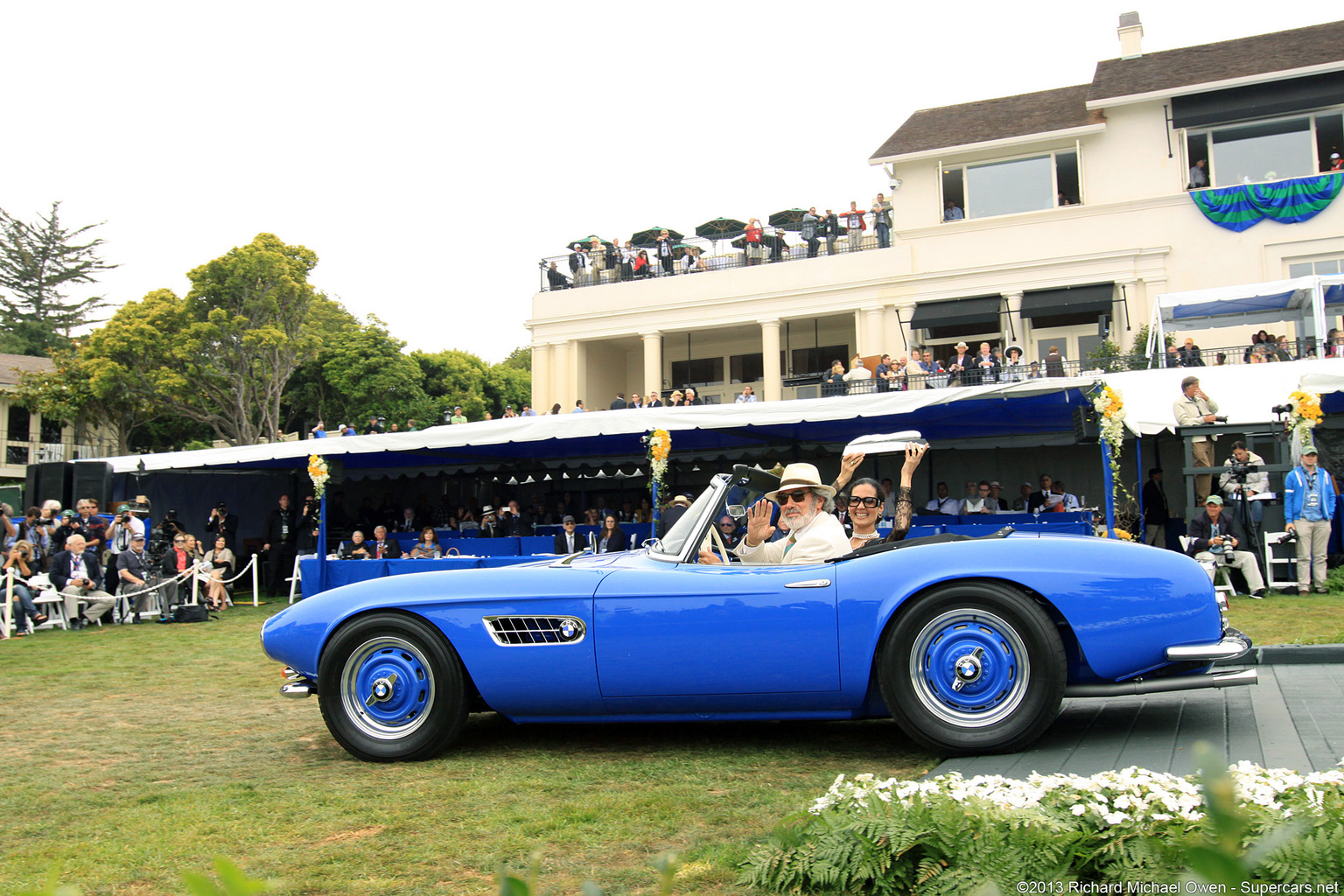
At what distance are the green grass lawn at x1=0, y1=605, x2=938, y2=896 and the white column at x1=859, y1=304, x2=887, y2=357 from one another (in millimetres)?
22184

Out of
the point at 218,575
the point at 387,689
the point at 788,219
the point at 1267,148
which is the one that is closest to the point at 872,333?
the point at 788,219

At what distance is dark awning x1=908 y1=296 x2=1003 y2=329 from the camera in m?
25.3

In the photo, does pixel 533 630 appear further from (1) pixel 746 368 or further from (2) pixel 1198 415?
(1) pixel 746 368

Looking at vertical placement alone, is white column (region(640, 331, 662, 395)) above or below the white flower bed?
above

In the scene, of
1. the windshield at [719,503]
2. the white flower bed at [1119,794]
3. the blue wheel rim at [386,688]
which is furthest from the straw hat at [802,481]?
the white flower bed at [1119,794]

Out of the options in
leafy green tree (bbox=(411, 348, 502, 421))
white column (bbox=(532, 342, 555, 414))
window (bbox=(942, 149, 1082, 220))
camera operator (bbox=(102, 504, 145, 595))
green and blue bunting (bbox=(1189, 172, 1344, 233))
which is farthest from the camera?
leafy green tree (bbox=(411, 348, 502, 421))

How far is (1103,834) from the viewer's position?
2.65 meters

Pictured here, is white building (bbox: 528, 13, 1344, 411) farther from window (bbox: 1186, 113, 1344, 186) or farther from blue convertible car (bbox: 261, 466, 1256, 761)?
blue convertible car (bbox: 261, 466, 1256, 761)

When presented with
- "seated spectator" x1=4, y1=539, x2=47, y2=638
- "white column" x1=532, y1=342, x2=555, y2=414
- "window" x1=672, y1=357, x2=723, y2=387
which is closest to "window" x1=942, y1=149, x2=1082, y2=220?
"window" x1=672, y1=357, x2=723, y2=387

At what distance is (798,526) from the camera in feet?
16.8

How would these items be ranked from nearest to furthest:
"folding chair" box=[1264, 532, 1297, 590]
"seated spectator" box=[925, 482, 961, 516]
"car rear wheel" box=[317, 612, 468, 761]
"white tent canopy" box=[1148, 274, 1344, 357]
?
"car rear wheel" box=[317, 612, 468, 761] → "folding chair" box=[1264, 532, 1297, 590] → "seated spectator" box=[925, 482, 961, 516] → "white tent canopy" box=[1148, 274, 1344, 357]

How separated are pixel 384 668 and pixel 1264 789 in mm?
3582

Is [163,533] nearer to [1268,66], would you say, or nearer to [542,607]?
[542,607]

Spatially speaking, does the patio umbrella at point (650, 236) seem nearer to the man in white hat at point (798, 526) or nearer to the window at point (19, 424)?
the man in white hat at point (798, 526)
